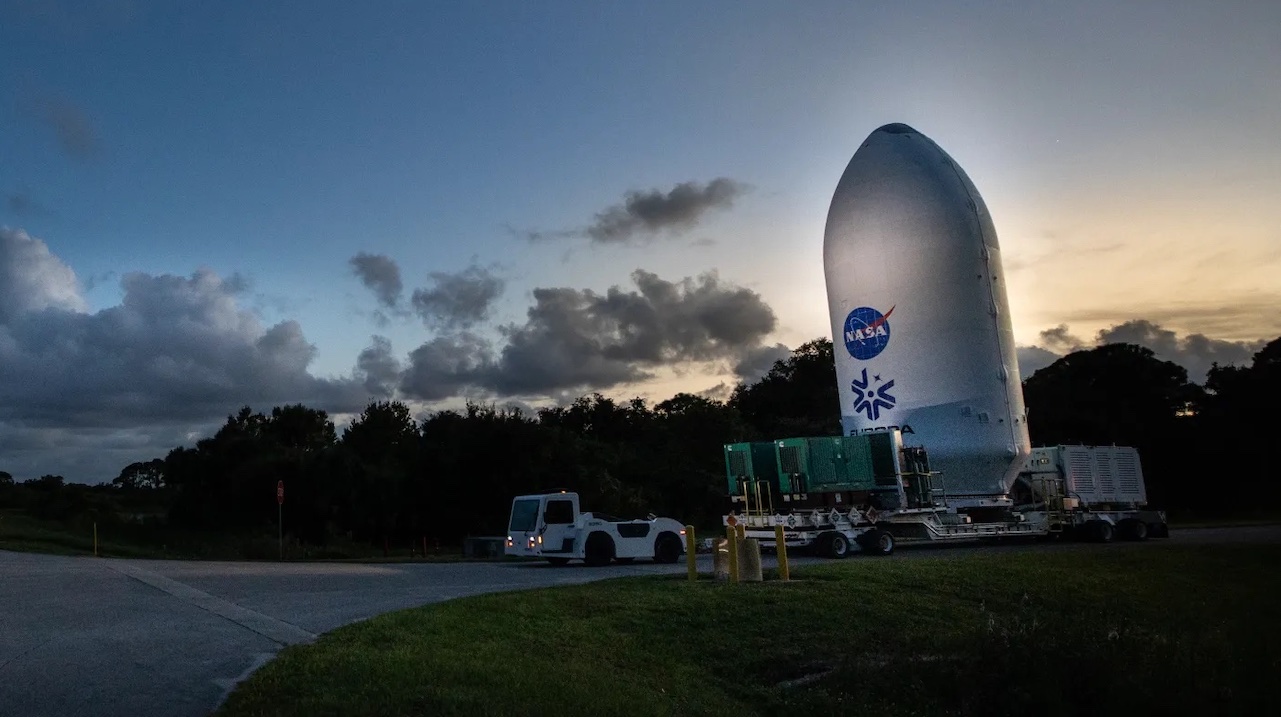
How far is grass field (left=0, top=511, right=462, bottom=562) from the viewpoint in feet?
110

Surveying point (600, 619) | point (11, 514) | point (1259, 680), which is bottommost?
point (1259, 680)

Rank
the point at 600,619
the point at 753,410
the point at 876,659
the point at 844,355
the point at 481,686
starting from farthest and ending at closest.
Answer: the point at 753,410, the point at 844,355, the point at 600,619, the point at 876,659, the point at 481,686

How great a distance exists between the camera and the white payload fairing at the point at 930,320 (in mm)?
24547

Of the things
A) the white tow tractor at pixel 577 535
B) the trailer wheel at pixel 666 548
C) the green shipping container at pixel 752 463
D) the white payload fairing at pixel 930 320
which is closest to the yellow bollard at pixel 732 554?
the white tow tractor at pixel 577 535

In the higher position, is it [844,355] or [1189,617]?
[844,355]

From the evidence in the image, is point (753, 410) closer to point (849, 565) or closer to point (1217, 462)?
point (1217, 462)

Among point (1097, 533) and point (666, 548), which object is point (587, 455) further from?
point (1097, 533)

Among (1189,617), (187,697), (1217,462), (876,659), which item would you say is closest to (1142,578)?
(1189,617)

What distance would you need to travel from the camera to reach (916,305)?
2488 cm

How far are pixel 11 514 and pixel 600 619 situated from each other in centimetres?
5087

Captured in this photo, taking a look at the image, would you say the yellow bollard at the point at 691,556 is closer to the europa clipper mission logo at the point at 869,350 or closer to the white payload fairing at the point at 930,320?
the white payload fairing at the point at 930,320

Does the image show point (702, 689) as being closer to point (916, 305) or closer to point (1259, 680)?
point (1259, 680)

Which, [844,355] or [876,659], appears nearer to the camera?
[876,659]

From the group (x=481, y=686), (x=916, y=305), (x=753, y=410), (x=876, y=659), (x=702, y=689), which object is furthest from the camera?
(x=753, y=410)
